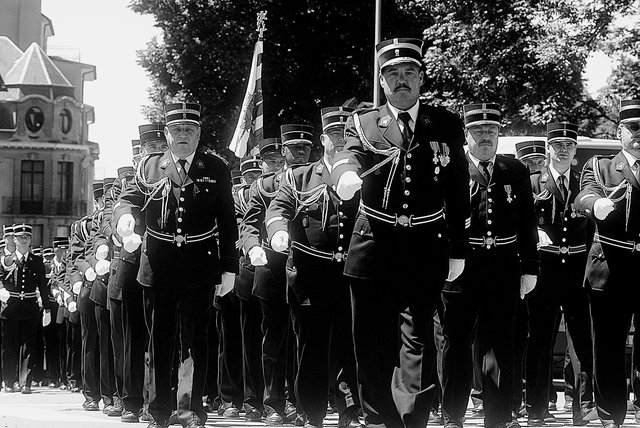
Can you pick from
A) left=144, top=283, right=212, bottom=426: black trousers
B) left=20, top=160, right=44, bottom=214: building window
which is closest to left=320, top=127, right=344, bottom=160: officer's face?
left=144, top=283, right=212, bottom=426: black trousers

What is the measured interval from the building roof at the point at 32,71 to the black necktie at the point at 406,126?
72.8 meters

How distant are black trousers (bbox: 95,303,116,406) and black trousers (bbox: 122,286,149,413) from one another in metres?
1.67

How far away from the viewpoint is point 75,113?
8125 cm

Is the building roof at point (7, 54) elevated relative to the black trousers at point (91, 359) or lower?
elevated

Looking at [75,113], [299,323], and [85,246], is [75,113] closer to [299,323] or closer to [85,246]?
[85,246]

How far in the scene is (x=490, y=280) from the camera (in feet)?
31.2

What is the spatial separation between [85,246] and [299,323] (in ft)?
21.5

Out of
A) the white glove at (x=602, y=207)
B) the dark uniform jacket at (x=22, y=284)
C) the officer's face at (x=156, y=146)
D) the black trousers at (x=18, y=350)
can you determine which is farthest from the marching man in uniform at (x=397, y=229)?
the black trousers at (x=18, y=350)

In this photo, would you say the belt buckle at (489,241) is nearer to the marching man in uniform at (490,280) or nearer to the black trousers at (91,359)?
the marching man in uniform at (490,280)

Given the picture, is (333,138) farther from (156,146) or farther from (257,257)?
(156,146)

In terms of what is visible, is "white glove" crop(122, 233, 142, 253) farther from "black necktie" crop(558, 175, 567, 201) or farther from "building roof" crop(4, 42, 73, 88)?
"building roof" crop(4, 42, 73, 88)

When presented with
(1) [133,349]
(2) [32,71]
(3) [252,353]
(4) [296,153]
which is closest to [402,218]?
(4) [296,153]

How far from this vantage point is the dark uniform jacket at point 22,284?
20.4m

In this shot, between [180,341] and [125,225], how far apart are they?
0.97m
